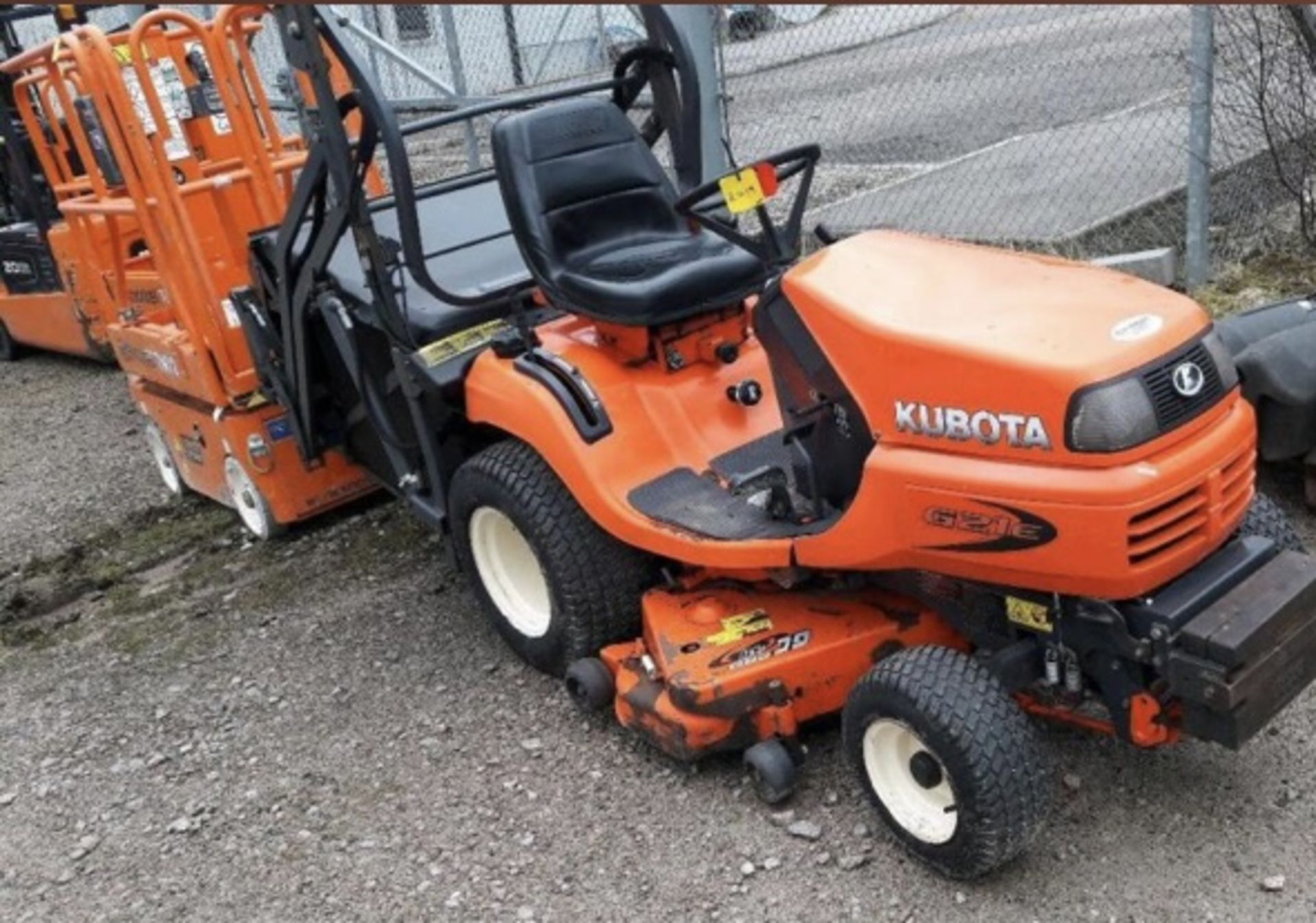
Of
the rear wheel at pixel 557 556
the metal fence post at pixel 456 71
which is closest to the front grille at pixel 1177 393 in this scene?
the rear wheel at pixel 557 556

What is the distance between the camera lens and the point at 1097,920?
2486 millimetres

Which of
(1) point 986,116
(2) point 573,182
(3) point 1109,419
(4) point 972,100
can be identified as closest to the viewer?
(3) point 1109,419

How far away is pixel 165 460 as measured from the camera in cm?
539

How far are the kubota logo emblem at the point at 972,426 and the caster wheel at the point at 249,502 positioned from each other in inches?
114

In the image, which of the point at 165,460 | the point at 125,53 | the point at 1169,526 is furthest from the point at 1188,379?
the point at 165,460

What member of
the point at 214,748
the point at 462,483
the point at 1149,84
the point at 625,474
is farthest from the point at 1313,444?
the point at 1149,84

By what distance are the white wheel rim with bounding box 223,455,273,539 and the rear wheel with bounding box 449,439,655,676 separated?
144 cm

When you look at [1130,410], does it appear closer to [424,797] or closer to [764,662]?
[764,662]

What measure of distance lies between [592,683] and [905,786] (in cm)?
86

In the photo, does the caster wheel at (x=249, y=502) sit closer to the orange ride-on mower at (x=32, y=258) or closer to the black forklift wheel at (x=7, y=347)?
the orange ride-on mower at (x=32, y=258)

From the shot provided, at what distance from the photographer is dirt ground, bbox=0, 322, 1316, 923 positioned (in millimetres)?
2646

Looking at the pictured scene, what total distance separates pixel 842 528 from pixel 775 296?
1.75ft

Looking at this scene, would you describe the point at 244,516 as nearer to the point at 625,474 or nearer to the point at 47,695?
the point at 47,695

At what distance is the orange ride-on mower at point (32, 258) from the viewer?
6836mm
